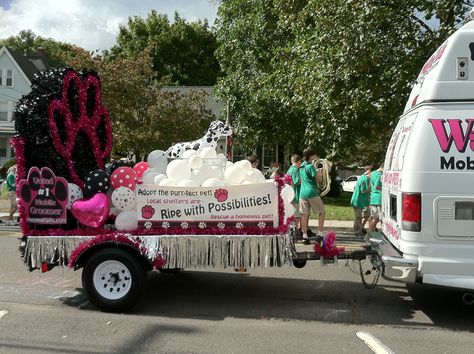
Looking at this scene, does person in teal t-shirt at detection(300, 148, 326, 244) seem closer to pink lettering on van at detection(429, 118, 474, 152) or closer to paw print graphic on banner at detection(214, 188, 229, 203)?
paw print graphic on banner at detection(214, 188, 229, 203)

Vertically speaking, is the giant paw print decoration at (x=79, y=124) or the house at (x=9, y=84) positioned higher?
the house at (x=9, y=84)

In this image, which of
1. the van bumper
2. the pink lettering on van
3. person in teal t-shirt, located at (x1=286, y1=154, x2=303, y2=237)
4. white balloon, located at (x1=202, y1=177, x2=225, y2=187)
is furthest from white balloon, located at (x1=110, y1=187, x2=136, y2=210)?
person in teal t-shirt, located at (x1=286, y1=154, x2=303, y2=237)

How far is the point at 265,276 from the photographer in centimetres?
767

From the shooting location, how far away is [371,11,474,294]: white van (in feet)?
16.3

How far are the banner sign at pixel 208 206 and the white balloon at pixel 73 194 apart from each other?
74 cm

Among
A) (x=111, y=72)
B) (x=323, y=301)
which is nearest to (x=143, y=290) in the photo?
(x=323, y=301)

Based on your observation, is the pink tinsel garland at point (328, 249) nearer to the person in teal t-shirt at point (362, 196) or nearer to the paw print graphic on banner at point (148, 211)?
the paw print graphic on banner at point (148, 211)

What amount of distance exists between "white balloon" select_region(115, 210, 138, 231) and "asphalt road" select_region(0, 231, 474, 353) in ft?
3.03

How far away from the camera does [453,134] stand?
4992 mm

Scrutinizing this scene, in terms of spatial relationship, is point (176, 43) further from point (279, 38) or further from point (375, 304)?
point (375, 304)

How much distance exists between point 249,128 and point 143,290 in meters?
17.2

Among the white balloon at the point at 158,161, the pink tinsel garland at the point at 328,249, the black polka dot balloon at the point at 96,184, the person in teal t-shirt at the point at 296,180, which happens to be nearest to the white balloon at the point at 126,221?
the black polka dot balloon at the point at 96,184

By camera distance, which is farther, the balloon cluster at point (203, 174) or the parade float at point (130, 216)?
the balloon cluster at point (203, 174)

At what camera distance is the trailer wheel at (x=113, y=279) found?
18.6 ft
